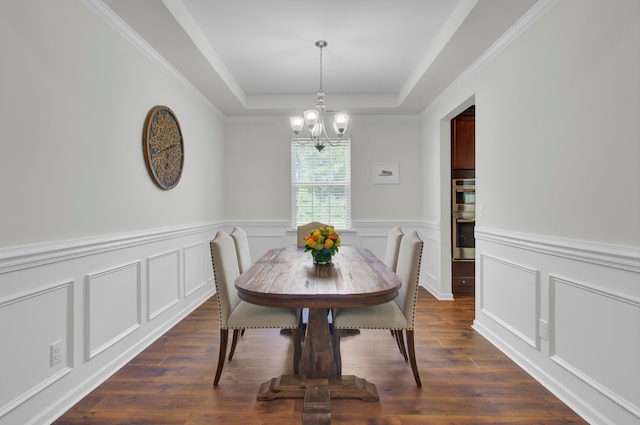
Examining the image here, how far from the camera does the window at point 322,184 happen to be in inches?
207

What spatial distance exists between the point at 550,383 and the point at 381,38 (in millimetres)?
2945

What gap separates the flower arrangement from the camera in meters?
2.67

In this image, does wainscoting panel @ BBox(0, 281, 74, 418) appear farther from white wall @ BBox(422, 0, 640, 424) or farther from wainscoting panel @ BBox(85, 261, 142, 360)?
white wall @ BBox(422, 0, 640, 424)

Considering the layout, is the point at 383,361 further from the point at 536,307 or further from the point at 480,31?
the point at 480,31

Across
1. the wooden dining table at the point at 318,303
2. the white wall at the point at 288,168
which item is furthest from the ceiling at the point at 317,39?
the wooden dining table at the point at 318,303

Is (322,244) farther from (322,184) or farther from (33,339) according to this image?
(322,184)

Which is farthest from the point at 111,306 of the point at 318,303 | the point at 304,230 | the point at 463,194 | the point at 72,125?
the point at 463,194

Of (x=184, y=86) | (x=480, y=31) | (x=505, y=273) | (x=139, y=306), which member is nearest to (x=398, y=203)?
(x=505, y=273)

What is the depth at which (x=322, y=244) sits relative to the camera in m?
2.68

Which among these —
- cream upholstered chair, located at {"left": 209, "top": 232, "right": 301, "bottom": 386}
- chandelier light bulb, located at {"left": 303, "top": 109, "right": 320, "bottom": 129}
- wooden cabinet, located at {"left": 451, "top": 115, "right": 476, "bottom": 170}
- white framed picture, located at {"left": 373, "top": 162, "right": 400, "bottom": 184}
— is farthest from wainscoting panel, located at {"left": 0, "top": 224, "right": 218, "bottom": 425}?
wooden cabinet, located at {"left": 451, "top": 115, "right": 476, "bottom": 170}

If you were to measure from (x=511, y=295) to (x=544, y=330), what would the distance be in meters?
0.46

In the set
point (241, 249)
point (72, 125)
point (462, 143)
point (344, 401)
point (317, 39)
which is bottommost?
point (344, 401)

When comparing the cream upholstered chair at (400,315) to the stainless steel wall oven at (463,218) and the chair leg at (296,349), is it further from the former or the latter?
the stainless steel wall oven at (463,218)

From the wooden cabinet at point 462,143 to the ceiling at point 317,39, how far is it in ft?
1.63
